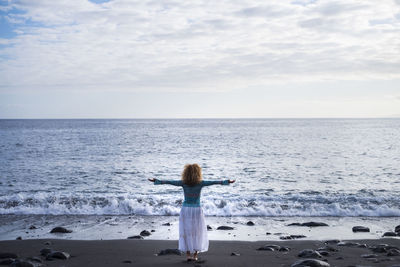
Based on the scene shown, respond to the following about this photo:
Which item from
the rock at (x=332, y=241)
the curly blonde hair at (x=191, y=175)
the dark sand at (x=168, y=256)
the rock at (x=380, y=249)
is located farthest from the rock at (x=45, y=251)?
the rock at (x=380, y=249)

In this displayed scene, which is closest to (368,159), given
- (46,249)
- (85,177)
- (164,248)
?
(85,177)

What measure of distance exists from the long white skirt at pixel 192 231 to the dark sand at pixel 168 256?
0.35 meters

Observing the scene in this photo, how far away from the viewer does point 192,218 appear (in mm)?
8406

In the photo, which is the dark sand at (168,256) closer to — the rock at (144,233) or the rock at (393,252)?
the rock at (393,252)

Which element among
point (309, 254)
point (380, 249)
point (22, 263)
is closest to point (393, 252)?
point (380, 249)

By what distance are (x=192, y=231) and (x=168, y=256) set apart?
1126 millimetres

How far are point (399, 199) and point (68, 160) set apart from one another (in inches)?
1158

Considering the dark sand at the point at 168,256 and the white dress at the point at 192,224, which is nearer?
the dark sand at the point at 168,256

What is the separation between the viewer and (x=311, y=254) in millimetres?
8805

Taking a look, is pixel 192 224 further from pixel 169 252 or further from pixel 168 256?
pixel 169 252

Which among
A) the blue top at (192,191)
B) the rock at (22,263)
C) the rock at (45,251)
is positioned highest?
the blue top at (192,191)

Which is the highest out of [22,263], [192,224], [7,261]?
[192,224]

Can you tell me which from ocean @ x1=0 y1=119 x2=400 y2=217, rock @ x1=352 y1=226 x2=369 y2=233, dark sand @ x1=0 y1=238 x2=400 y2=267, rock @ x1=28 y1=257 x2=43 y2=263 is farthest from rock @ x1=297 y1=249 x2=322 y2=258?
ocean @ x1=0 y1=119 x2=400 y2=217

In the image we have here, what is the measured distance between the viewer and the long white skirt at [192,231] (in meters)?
8.33
